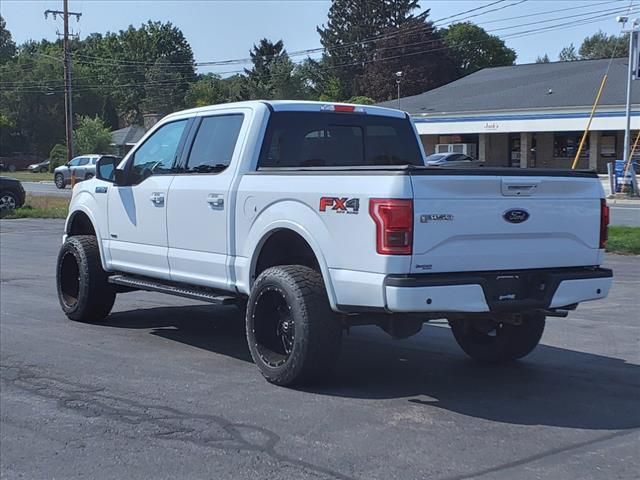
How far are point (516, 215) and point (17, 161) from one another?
296ft

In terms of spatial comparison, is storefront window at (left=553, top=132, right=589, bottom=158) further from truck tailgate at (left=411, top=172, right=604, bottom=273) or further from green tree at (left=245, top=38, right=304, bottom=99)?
truck tailgate at (left=411, top=172, right=604, bottom=273)

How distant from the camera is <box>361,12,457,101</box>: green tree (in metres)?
83.1

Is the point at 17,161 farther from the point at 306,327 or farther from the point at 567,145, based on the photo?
the point at 306,327

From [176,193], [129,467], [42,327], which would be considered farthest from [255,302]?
[42,327]

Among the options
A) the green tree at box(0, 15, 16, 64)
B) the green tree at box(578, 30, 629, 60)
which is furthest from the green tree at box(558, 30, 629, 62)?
the green tree at box(0, 15, 16, 64)

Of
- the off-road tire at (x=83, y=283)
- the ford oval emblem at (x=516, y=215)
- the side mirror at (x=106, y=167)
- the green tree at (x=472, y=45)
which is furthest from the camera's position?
the green tree at (x=472, y=45)

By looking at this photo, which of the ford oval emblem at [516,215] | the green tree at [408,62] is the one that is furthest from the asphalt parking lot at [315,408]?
the green tree at [408,62]

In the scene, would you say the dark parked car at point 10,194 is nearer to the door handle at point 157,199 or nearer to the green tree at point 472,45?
the door handle at point 157,199

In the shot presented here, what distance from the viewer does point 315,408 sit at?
21.1ft

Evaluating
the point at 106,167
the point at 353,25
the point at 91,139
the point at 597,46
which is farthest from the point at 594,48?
the point at 106,167

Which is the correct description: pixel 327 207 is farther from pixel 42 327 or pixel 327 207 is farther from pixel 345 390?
pixel 42 327

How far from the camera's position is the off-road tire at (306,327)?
21.9 feet

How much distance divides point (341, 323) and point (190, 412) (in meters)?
1.30

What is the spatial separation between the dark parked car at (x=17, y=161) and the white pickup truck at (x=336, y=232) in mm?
81069
